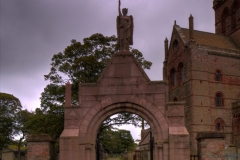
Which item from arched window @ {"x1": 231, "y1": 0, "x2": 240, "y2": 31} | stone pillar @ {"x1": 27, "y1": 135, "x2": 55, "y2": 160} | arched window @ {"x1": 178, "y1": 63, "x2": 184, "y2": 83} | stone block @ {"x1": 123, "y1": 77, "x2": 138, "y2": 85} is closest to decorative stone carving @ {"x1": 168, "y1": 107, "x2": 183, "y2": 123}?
stone block @ {"x1": 123, "y1": 77, "x2": 138, "y2": 85}

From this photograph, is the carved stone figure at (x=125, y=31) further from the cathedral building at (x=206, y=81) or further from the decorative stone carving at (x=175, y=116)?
the cathedral building at (x=206, y=81)

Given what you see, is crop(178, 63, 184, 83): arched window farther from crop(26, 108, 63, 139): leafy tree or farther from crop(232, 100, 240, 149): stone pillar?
crop(26, 108, 63, 139): leafy tree

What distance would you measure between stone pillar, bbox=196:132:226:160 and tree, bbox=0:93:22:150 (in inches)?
1428

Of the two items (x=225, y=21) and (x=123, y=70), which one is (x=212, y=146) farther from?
(x=225, y=21)

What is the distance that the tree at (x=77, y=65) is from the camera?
87.7 feet

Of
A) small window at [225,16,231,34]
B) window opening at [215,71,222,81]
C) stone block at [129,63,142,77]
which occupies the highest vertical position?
small window at [225,16,231,34]

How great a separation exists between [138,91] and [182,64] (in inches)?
1335

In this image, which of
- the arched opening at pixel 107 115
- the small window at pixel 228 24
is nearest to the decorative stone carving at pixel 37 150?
the arched opening at pixel 107 115

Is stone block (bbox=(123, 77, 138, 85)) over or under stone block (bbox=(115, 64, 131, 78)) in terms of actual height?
under

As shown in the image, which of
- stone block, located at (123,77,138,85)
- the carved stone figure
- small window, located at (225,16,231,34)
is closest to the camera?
stone block, located at (123,77,138,85)

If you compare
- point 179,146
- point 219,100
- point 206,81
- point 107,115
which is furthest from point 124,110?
point 219,100

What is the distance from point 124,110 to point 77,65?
14.0 meters

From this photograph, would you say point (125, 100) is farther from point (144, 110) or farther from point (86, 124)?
point (86, 124)

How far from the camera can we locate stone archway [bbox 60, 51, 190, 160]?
42.9ft
